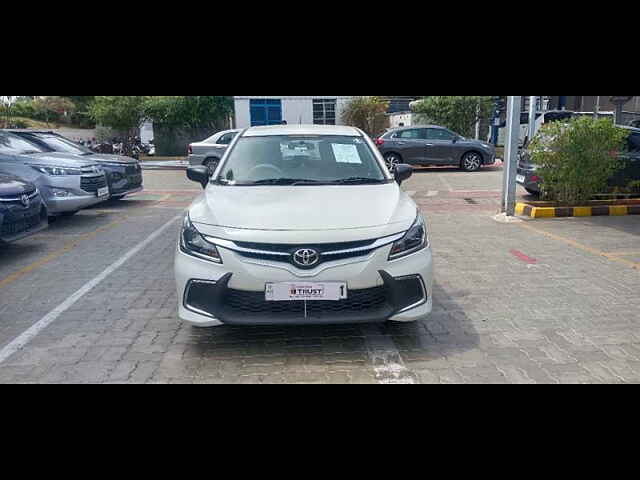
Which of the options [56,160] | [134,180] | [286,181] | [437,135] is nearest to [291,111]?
[437,135]

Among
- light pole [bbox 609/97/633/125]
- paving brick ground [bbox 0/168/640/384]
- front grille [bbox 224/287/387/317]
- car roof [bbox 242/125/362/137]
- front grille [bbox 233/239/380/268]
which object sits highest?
light pole [bbox 609/97/633/125]

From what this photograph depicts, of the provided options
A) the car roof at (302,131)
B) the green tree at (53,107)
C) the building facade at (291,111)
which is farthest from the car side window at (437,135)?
the green tree at (53,107)

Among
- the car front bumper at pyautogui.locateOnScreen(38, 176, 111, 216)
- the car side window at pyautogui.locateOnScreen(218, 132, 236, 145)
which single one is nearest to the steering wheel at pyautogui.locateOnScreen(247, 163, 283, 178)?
the car front bumper at pyautogui.locateOnScreen(38, 176, 111, 216)

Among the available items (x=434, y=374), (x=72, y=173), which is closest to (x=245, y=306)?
(x=434, y=374)

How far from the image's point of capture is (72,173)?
8539mm

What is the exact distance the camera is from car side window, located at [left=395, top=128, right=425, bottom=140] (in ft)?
54.9

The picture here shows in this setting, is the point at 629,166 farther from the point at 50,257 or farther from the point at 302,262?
the point at 50,257

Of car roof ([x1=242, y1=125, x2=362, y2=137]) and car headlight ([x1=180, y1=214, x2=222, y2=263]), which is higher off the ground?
car roof ([x1=242, y1=125, x2=362, y2=137])

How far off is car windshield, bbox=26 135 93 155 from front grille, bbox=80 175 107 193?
115cm

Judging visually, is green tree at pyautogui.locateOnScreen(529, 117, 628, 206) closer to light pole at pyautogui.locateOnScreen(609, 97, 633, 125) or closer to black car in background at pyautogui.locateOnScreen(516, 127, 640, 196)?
black car in background at pyautogui.locateOnScreen(516, 127, 640, 196)

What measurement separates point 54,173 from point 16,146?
101 cm

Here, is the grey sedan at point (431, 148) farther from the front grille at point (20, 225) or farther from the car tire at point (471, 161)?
the front grille at point (20, 225)

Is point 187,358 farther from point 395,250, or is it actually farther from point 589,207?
point 589,207
